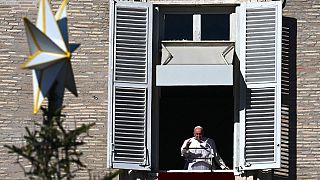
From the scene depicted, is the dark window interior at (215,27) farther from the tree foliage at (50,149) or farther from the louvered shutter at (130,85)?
the tree foliage at (50,149)

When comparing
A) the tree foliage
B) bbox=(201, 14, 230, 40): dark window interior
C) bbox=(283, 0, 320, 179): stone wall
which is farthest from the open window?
the tree foliage

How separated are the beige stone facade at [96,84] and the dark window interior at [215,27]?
29cm

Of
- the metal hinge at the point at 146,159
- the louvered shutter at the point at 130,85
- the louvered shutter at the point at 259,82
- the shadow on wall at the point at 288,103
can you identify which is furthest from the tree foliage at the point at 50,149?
the shadow on wall at the point at 288,103

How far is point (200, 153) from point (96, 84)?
1.88 meters

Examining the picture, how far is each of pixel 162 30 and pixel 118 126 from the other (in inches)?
67.0

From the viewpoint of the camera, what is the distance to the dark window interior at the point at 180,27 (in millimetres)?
31531

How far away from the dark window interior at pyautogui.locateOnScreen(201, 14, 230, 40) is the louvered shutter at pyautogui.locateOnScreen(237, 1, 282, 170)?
1.06 ft

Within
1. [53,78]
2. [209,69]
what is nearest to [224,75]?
[209,69]

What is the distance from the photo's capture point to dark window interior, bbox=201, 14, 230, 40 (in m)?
31.5

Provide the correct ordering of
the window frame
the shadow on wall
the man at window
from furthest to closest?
the window frame → the shadow on wall → the man at window

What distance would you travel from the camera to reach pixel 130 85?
31.1 metres

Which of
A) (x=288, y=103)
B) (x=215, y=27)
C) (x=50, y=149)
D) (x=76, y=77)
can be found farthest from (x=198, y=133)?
(x=50, y=149)

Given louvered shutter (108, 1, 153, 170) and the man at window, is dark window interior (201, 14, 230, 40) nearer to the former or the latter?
louvered shutter (108, 1, 153, 170)

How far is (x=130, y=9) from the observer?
3128cm
